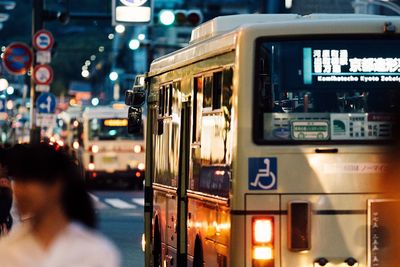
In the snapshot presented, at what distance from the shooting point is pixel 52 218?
5.45 m

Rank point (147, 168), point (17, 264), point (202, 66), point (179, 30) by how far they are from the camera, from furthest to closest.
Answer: point (179, 30), point (147, 168), point (202, 66), point (17, 264)

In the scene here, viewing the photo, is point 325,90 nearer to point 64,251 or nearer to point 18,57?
point 64,251

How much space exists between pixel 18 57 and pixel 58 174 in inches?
1162

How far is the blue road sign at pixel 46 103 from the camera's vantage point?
38031 mm

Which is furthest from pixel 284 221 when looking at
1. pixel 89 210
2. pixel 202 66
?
pixel 89 210

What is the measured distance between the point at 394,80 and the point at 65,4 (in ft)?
95.1

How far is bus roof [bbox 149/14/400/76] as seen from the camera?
11.1 metres

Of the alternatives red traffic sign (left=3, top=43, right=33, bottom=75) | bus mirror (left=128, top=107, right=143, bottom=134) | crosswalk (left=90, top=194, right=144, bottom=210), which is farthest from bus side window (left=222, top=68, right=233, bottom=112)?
crosswalk (left=90, top=194, right=144, bottom=210)

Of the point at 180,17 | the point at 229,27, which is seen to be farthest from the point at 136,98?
the point at 180,17

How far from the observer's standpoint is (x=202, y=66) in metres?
12.7

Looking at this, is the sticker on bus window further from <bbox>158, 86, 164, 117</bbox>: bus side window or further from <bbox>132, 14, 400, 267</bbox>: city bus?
<bbox>158, 86, 164, 117</bbox>: bus side window

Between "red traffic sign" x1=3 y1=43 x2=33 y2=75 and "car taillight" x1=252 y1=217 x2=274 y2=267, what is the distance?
24.2 meters

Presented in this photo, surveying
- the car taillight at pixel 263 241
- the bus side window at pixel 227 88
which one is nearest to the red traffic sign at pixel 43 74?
the bus side window at pixel 227 88

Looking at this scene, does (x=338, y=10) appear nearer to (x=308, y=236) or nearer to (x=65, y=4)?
(x=65, y=4)
